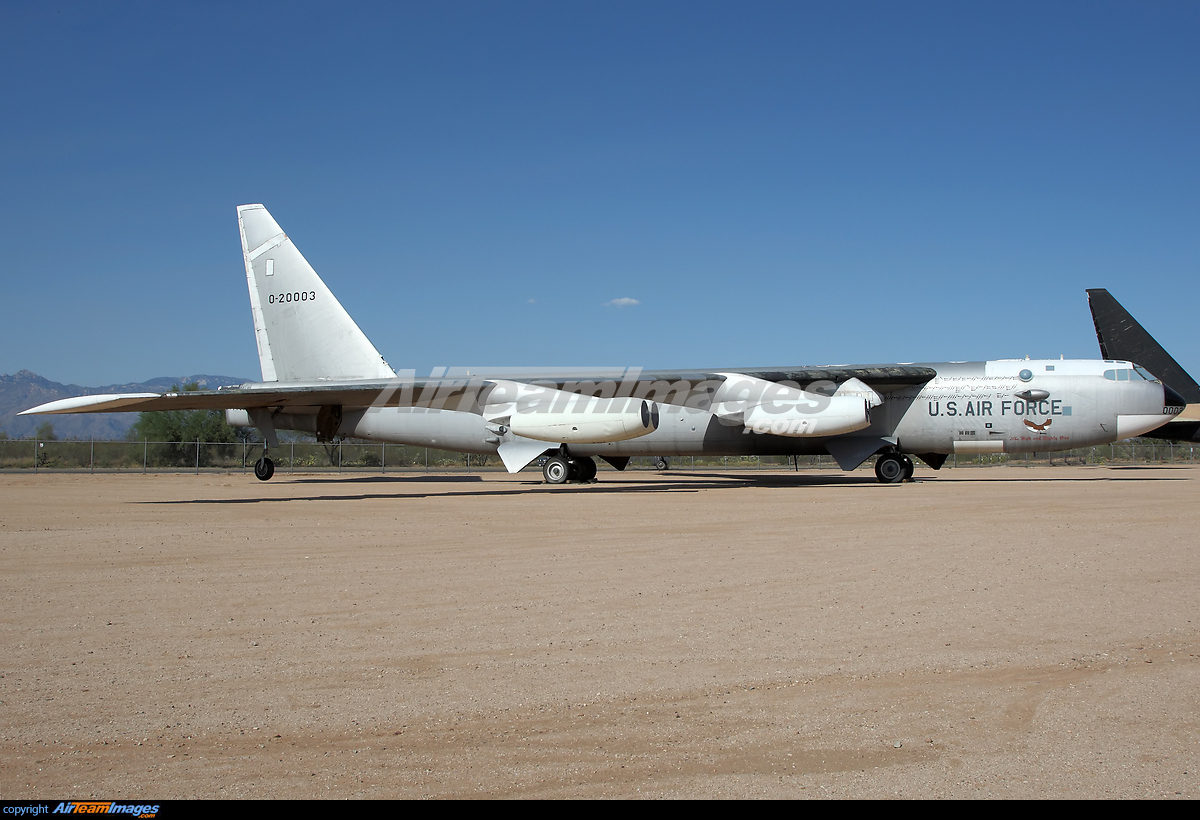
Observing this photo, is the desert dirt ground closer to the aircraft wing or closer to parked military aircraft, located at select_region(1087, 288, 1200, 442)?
the aircraft wing

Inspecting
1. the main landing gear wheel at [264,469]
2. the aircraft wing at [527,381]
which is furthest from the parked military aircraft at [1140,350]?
the main landing gear wheel at [264,469]

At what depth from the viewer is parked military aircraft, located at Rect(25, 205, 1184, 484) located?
20.3 m

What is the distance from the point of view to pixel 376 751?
3.19 m

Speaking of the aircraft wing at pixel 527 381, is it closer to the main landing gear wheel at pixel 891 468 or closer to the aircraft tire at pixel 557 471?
the main landing gear wheel at pixel 891 468

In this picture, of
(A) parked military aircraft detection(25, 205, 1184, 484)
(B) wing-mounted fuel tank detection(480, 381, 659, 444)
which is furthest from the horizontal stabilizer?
(B) wing-mounted fuel tank detection(480, 381, 659, 444)

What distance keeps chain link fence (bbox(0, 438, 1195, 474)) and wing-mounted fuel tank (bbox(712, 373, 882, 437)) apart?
529 inches

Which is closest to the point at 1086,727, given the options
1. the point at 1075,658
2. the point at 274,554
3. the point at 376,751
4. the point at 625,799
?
the point at 1075,658

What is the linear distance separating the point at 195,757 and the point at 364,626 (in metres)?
2.17

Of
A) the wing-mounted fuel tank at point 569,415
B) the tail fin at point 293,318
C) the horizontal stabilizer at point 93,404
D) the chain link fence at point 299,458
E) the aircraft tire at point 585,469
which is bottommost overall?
the chain link fence at point 299,458

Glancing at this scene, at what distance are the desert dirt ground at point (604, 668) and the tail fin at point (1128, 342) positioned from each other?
95.9ft

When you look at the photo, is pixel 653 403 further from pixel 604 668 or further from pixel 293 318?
pixel 604 668

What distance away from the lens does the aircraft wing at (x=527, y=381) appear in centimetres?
2028

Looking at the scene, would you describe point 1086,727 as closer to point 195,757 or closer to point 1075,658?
point 1075,658

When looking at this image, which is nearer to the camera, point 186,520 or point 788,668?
point 788,668
